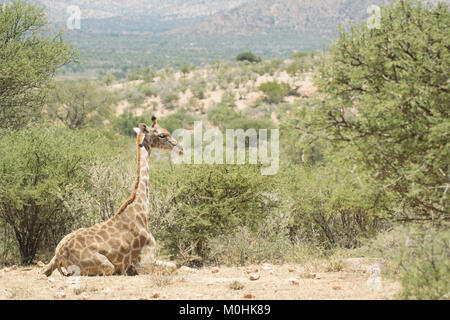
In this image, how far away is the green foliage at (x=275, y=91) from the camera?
2205 inches

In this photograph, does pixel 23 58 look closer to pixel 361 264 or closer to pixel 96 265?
pixel 96 265

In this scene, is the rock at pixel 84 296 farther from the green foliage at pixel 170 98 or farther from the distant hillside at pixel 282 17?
the distant hillside at pixel 282 17

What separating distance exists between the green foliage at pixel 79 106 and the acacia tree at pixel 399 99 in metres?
28.0

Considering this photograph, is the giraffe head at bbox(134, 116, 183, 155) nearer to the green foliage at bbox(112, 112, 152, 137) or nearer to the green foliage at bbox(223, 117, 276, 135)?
the green foliage at bbox(112, 112, 152, 137)

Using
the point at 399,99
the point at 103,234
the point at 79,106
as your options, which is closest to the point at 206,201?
the point at 103,234

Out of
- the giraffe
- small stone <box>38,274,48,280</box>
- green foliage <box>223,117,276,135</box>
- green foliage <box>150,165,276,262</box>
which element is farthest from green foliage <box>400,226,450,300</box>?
green foliage <box>223,117,276,135</box>

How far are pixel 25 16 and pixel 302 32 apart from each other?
141255mm

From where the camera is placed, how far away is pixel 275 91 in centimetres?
5631

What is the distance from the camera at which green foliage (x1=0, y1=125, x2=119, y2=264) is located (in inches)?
463

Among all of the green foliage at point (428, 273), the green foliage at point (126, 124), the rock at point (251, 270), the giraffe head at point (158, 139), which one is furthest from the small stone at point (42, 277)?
the green foliage at point (126, 124)

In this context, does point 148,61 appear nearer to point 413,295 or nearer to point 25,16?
point 25,16

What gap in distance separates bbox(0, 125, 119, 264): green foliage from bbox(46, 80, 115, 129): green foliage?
21541 mm

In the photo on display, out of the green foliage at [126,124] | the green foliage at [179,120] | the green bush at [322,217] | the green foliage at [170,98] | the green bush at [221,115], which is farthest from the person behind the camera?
the green foliage at [170,98]

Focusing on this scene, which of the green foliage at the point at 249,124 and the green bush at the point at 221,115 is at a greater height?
the green foliage at the point at 249,124
